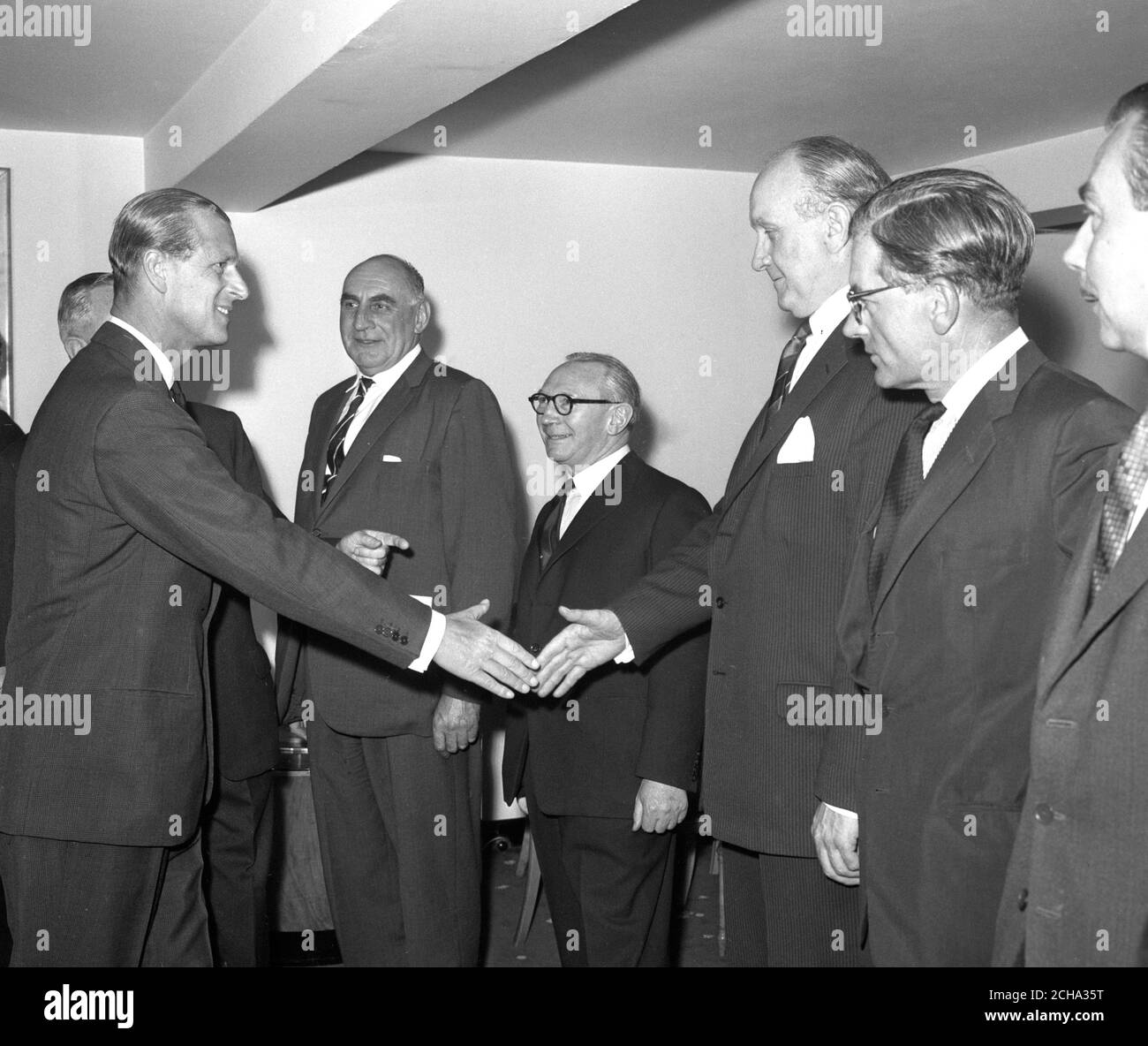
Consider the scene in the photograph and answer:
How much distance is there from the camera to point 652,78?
13.2 ft

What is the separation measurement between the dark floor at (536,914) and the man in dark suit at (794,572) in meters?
1.79

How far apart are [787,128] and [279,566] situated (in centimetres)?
321

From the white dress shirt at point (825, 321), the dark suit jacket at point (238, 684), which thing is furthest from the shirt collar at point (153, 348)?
the white dress shirt at point (825, 321)

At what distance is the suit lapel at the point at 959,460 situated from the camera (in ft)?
5.56

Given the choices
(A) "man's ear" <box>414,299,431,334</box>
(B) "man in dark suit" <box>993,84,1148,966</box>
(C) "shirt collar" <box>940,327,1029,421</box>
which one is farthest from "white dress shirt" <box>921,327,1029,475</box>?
(A) "man's ear" <box>414,299,431,334</box>

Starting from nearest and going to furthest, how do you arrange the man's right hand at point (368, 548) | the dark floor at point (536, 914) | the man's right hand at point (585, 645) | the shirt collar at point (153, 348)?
1. the shirt collar at point (153, 348)
2. the man's right hand at point (585, 645)
3. the man's right hand at point (368, 548)
4. the dark floor at point (536, 914)

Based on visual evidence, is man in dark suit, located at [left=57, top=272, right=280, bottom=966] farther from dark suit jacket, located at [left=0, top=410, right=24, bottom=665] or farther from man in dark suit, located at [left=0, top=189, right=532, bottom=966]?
man in dark suit, located at [left=0, top=189, right=532, bottom=966]

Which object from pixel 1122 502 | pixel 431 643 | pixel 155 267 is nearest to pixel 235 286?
pixel 155 267

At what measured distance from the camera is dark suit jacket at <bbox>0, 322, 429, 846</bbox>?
2.17 m

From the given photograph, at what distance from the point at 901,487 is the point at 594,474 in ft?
4.57

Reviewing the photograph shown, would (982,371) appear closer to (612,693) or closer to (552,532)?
(612,693)

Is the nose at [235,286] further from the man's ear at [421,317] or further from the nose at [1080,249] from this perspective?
the nose at [1080,249]

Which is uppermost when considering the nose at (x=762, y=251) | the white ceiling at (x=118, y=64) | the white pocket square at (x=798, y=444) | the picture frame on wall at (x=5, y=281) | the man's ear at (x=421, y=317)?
the white ceiling at (x=118, y=64)
